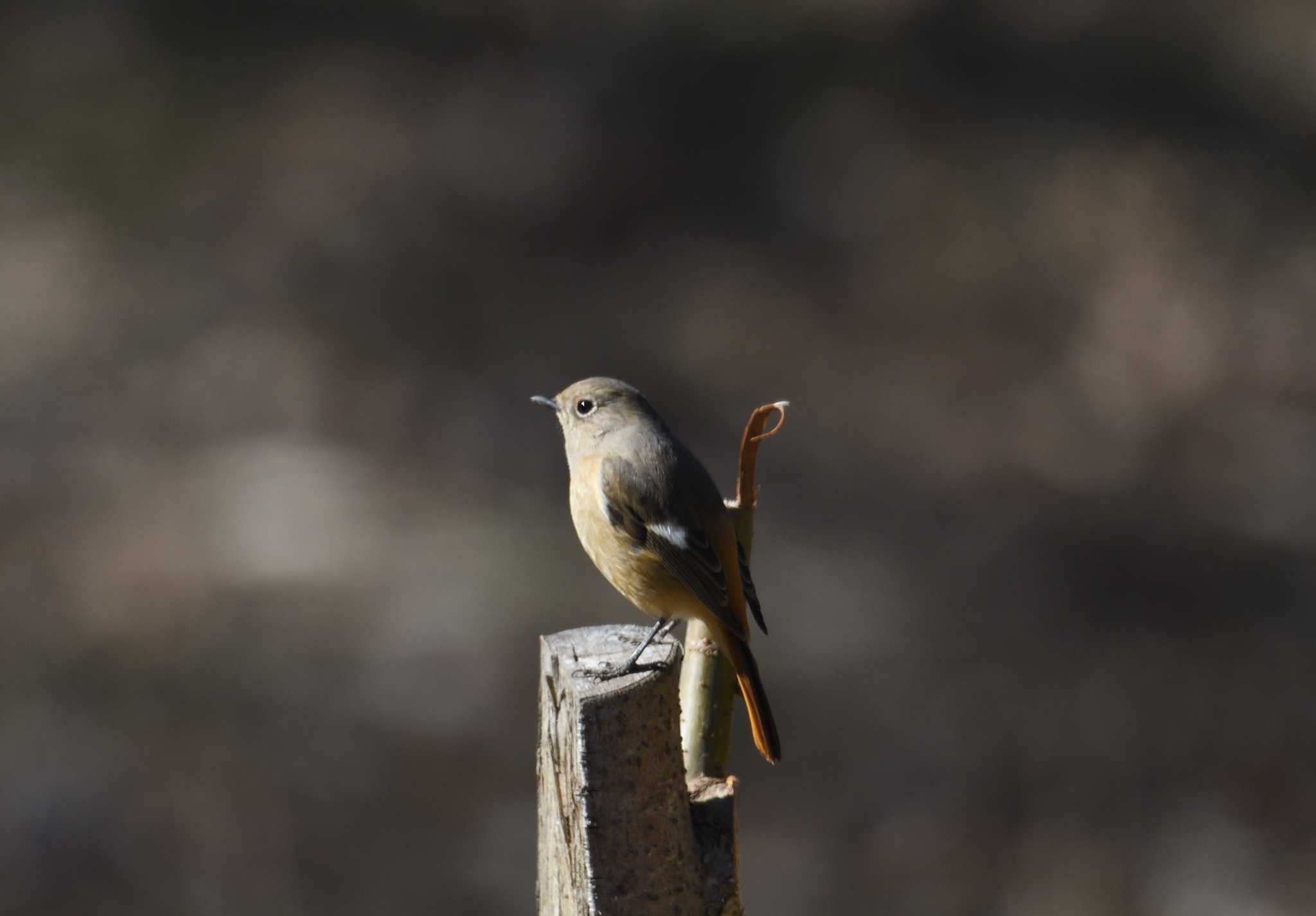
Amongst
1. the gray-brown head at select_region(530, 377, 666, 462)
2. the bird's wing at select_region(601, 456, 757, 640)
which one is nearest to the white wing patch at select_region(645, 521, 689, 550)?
the bird's wing at select_region(601, 456, 757, 640)

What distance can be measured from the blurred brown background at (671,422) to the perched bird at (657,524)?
245 centimetres

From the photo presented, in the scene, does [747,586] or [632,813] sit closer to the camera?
[632,813]

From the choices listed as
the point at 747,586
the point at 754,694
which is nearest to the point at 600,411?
the point at 747,586

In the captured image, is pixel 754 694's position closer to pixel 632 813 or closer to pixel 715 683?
pixel 715 683

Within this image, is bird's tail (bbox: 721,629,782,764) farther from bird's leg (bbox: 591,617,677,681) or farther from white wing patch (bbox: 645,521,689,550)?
white wing patch (bbox: 645,521,689,550)

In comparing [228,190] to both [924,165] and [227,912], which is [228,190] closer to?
[924,165]

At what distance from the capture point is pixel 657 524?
3.24m

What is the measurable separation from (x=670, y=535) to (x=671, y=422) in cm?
385

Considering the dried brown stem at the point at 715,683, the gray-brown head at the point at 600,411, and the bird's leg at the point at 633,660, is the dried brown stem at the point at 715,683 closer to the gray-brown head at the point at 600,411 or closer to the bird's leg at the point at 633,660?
the bird's leg at the point at 633,660

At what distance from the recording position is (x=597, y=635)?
2.59 meters

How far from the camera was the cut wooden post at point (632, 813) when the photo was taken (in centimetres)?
210

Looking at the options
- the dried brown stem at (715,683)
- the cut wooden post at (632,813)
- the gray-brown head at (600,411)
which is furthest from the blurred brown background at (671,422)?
the cut wooden post at (632,813)

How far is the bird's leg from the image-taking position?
2270 millimetres

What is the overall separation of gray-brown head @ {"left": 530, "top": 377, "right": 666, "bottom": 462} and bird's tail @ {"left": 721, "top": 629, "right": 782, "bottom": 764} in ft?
2.24
